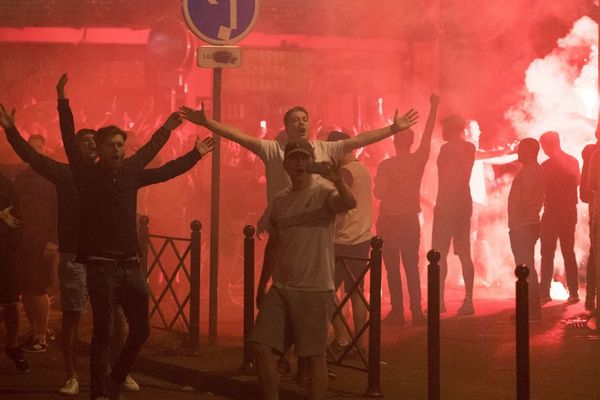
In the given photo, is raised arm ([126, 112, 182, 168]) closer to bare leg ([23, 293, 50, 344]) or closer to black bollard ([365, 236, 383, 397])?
black bollard ([365, 236, 383, 397])

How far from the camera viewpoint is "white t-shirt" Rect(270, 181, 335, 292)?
25.4ft

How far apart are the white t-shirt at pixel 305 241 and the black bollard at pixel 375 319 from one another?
1.00m

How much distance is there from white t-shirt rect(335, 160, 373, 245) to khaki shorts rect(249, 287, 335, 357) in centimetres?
276

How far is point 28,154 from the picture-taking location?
29.0 feet

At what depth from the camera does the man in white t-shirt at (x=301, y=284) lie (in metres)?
7.74

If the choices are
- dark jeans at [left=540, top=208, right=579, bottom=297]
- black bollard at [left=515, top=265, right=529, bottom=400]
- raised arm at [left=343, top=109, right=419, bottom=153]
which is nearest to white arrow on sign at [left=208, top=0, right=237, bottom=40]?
raised arm at [left=343, top=109, right=419, bottom=153]

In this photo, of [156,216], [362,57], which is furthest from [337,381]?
[362,57]

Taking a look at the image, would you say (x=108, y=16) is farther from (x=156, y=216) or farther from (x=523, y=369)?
(x=523, y=369)

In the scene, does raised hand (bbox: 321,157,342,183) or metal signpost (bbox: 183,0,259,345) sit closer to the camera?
raised hand (bbox: 321,157,342,183)

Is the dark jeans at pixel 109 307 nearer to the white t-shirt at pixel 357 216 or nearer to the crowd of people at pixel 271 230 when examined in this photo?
the crowd of people at pixel 271 230

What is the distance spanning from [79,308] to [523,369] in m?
3.31

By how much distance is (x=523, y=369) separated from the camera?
297 inches

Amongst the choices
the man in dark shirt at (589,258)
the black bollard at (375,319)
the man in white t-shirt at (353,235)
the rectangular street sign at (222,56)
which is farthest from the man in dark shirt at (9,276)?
the man in dark shirt at (589,258)

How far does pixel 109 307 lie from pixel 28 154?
120cm
